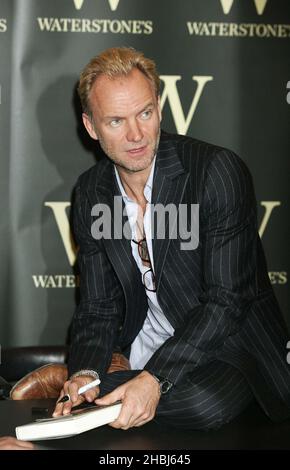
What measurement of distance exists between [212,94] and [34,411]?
1.49 meters

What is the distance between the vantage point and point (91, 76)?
8.44ft

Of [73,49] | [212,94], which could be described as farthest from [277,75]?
[73,49]

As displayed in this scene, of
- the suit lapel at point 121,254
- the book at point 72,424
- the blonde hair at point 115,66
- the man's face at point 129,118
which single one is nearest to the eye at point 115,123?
the man's face at point 129,118

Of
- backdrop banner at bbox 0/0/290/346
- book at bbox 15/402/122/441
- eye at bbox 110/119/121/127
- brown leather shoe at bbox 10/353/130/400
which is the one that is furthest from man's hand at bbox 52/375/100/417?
backdrop banner at bbox 0/0/290/346

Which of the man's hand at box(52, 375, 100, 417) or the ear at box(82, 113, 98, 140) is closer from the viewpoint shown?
the man's hand at box(52, 375, 100, 417)

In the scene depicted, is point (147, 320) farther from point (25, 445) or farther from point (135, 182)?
point (25, 445)

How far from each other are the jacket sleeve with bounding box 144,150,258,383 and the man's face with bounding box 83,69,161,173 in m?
0.20

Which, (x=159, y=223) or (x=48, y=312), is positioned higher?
(x=159, y=223)

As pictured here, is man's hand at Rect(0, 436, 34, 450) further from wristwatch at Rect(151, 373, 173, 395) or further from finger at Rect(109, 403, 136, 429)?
wristwatch at Rect(151, 373, 173, 395)

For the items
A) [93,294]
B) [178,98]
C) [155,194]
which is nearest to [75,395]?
[93,294]

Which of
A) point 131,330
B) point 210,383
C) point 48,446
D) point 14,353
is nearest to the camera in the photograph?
point 48,446

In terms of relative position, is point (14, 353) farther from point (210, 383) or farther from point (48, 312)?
point (210, 383)

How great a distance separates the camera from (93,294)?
274 centimetres

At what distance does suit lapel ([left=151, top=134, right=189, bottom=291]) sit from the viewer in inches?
101
